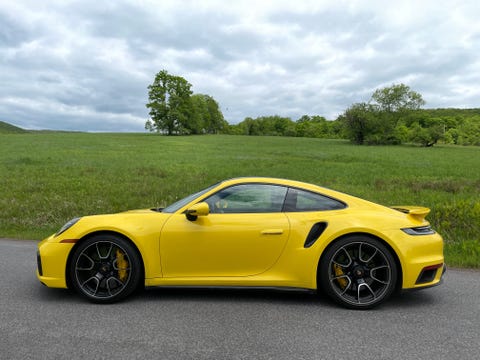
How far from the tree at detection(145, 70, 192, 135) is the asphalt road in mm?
66155

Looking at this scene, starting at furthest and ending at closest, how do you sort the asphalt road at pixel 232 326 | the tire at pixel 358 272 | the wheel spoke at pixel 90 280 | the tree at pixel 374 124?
the tree at pixel 374 124
the wheel spoke at pixel 90 280
the tire at pixel 358 272
the asphalt road at pixel 232 326

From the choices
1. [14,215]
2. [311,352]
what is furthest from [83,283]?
[14,215]

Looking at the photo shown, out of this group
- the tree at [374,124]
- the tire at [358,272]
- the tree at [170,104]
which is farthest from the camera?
the tree at [170,104]

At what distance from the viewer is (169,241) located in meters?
3.71

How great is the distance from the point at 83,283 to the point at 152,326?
3.42ft

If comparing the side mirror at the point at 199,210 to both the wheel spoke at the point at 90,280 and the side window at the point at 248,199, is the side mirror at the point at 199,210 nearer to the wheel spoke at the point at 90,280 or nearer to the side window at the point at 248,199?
the side window at the point at 248,199

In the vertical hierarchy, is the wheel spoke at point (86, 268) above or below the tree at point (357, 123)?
below

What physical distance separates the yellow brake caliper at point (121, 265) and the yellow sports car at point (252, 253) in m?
0.01

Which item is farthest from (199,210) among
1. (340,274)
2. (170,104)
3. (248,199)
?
(170,104)

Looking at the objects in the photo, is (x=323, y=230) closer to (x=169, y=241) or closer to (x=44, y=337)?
(x=169, y=241)

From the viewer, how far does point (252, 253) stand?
3.66m

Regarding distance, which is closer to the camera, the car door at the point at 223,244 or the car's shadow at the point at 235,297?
the car door at the point at 223,244

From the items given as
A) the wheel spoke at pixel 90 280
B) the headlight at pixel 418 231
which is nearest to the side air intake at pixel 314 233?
the headlight at pixel 418 231

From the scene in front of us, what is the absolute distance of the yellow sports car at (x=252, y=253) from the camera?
3631mm
